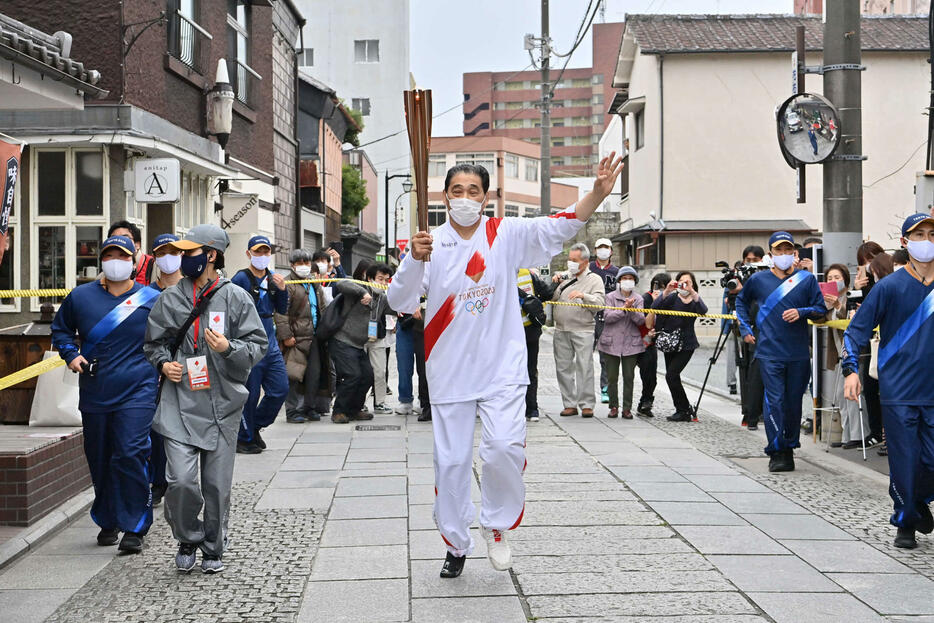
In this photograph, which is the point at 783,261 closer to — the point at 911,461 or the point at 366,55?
the point at 911,461

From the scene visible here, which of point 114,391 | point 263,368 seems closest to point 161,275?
point 114,391

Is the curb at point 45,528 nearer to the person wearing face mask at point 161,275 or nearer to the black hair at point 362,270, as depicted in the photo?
the person wearing face mask at point 161,275

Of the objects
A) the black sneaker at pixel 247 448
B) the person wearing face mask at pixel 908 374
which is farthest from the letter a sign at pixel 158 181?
the person wearing face mask at pixel 908 374

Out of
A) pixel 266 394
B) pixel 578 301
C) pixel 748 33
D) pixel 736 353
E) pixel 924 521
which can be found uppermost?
pixel 748 33

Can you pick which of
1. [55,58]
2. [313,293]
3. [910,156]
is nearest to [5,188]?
[55,58]

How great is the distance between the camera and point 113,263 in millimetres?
6359

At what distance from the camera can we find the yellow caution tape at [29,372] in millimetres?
6859

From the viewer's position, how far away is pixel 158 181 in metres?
12.9

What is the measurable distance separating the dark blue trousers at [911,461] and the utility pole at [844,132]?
4.37 metres

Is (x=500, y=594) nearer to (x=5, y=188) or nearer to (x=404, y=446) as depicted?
(x=5, y=188)

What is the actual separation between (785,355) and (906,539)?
2.87 meters

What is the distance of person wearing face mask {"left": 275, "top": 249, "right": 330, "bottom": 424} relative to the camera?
12250mm

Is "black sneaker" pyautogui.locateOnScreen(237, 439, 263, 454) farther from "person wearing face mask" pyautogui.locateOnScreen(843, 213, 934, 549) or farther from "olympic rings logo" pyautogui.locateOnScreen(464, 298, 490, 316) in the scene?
"person wearing face mask" pyautogui.locateOnScreen(843, 213, 934, 549)

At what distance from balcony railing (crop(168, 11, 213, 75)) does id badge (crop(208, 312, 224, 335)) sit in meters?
10.1
